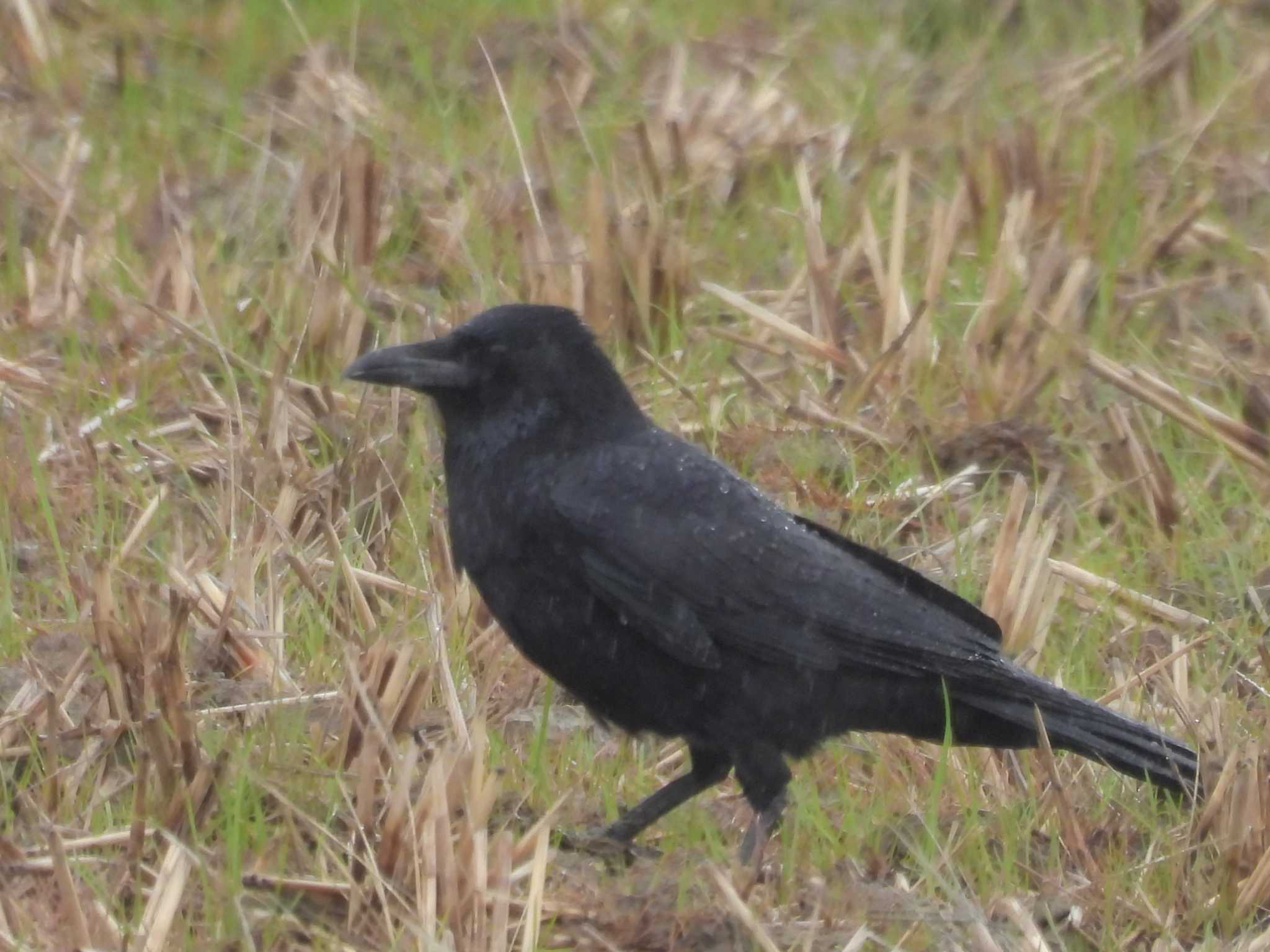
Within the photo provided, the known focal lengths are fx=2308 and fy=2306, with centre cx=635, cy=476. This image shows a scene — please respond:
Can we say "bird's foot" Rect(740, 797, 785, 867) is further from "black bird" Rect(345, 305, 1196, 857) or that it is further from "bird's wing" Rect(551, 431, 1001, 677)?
"bird's wing" Rect(551, 431, 1001, 677)

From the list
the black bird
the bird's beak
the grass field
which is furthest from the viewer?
the bird's beak

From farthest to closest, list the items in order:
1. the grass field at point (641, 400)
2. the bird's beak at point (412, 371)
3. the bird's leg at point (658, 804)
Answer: the bird's beak at point (412, 371) → the bird's leg at point (658, 804) → the grass field at point (641, 400)

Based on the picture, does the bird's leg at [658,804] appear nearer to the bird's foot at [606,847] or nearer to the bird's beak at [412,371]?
the bird's foot at [606,847]

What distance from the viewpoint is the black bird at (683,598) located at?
455 centimetres

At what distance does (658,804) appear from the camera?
181 inches

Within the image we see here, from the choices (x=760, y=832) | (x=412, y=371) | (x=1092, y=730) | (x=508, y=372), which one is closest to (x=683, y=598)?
(x=760, y=832)

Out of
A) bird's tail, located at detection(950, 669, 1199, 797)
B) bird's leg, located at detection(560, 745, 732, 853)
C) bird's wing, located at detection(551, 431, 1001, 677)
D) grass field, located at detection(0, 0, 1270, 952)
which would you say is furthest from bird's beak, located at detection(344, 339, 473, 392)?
bird's tail, located at detection(950, 669, 1199, 797)

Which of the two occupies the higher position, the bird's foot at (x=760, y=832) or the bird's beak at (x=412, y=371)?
the bird's beak at (x=412, y=371)

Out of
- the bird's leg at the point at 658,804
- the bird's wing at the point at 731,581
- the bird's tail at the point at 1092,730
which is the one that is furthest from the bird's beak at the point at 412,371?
the bird's tail at the point at 1092,730

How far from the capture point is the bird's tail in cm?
458

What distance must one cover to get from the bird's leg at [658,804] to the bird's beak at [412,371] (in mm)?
911

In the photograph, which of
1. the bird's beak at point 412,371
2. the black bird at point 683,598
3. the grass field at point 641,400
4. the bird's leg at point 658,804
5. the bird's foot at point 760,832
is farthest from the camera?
the bird's beak at point 412,371

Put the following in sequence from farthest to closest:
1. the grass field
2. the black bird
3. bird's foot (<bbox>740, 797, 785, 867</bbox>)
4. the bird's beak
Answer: the bird's beak → the black bird → bird's foot (<bbox>740, 797, 785, 867</bbox>) → the grass field

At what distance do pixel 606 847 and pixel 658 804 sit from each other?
0.22m
